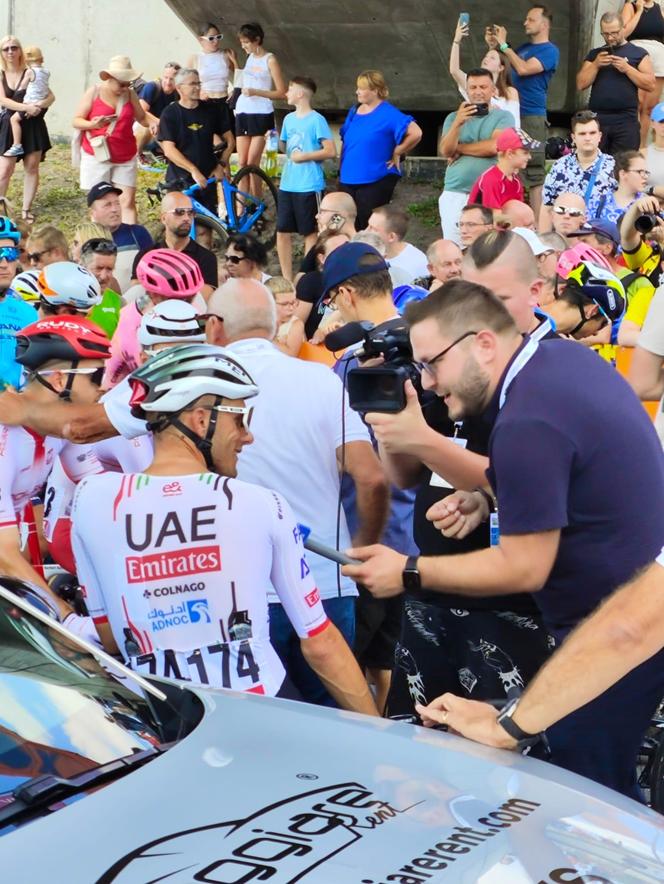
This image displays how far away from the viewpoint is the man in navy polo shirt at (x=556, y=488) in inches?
134

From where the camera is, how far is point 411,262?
8.48 meters

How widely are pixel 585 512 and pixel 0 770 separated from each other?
1678 mm

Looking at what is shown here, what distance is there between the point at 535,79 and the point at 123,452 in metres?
9.03

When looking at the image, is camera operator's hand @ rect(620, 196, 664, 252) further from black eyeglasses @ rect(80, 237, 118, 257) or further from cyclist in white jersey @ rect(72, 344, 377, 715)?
cyclist in white jersey @ rect(72, 344, 377, 715)

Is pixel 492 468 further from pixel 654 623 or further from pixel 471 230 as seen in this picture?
pixel 471 230

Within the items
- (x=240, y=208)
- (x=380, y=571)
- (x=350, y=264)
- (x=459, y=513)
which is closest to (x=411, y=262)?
(x=350, y=264)

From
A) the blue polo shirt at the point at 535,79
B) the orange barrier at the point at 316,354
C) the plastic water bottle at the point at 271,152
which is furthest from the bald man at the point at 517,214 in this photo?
the plastic water bottle at the point at 271,152

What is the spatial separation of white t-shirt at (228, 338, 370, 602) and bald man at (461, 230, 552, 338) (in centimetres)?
66

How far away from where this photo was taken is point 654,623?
113 inches

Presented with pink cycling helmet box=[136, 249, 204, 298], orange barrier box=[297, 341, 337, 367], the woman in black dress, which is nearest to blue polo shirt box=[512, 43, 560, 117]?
the woman in black dress

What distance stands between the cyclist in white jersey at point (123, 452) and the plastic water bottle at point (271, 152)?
31.2 feet

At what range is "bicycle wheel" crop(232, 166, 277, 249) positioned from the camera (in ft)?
46.4

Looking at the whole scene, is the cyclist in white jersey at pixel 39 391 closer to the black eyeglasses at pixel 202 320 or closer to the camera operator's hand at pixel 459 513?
the black eyeglasses at pixel 202 320

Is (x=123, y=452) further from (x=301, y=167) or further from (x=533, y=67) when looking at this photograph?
(x=533, y=67)
